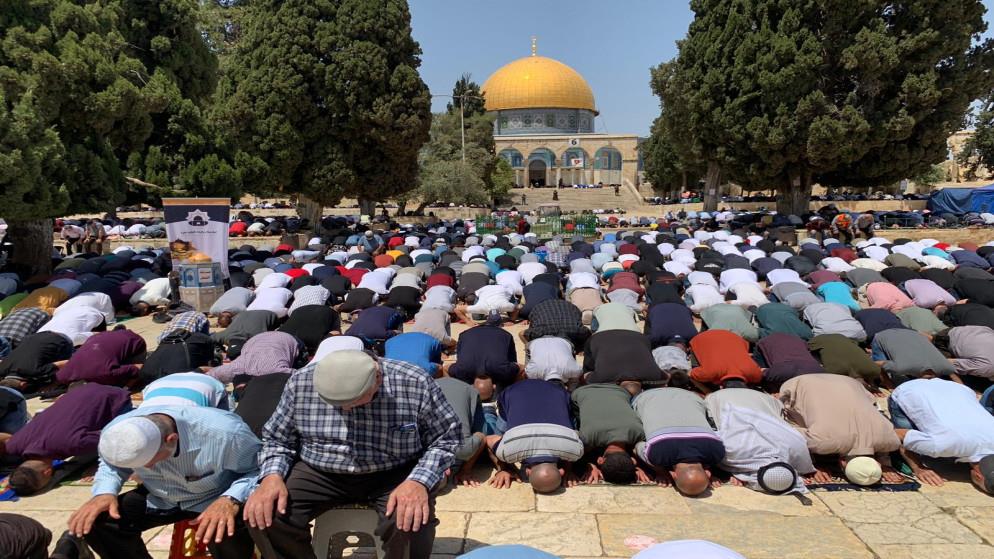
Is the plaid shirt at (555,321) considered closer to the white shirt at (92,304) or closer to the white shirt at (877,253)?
the white shirt at (92,304)

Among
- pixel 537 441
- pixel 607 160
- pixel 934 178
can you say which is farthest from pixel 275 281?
pixel 607 160

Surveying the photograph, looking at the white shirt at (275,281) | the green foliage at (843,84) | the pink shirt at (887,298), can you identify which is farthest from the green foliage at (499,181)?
the pink shirt at (887,298)

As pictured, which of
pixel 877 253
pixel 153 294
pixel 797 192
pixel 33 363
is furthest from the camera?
pixel 797 192

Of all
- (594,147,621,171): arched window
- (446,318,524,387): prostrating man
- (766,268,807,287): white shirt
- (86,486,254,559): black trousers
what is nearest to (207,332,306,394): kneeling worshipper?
(446,318,524,387): prostrating man

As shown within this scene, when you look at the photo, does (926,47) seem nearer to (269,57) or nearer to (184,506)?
(269,57)

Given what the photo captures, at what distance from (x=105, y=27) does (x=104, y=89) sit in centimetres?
190

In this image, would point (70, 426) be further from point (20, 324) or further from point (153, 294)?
point (153, 294)

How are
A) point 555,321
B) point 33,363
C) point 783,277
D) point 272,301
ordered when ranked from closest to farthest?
point 33,363
point 555,321
point 272,301
point 783,277

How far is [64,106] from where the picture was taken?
1094 centimetres

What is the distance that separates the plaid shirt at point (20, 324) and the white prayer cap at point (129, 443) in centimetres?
586

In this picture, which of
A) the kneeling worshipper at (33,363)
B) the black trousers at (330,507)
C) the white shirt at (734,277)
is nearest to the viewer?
the black trousers at (330,507)

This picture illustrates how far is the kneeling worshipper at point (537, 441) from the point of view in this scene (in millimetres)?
3984

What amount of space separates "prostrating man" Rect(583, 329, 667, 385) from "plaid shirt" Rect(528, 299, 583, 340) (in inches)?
38.9

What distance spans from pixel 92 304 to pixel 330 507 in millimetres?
6695
